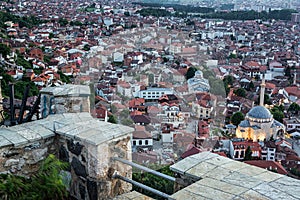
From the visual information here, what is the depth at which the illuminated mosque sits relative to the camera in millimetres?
17359

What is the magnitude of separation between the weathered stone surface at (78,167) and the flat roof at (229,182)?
1.83 feet

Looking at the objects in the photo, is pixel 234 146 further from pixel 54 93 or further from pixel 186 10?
pixel 186 10

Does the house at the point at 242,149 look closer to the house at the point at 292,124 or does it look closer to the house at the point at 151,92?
the house at the point at 292,124

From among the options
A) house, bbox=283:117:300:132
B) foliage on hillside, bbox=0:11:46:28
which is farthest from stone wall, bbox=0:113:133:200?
foliage on hillside, bbox=0:11:46:28

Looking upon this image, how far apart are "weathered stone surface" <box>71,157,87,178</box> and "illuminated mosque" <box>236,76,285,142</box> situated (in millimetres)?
15527

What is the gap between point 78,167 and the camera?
6.85 ft

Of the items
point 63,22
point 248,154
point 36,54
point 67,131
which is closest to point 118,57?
point 67,131

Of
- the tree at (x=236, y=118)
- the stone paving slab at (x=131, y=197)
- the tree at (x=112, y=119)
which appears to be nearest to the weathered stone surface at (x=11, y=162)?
the stone paving slab at (x=131, y=197)

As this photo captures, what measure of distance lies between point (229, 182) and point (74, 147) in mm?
874

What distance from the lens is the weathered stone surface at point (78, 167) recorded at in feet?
6.75

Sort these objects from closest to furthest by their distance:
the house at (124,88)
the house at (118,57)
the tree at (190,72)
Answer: the tree at (190,72)
the house at (124,88)
the house at (118,57)

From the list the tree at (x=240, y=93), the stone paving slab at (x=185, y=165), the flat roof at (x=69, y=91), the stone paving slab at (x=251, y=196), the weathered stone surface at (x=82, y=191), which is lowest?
the tree at (x=240, y=93)

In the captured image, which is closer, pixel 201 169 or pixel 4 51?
pixel 201 169

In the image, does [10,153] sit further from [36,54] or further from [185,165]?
[36,54]
